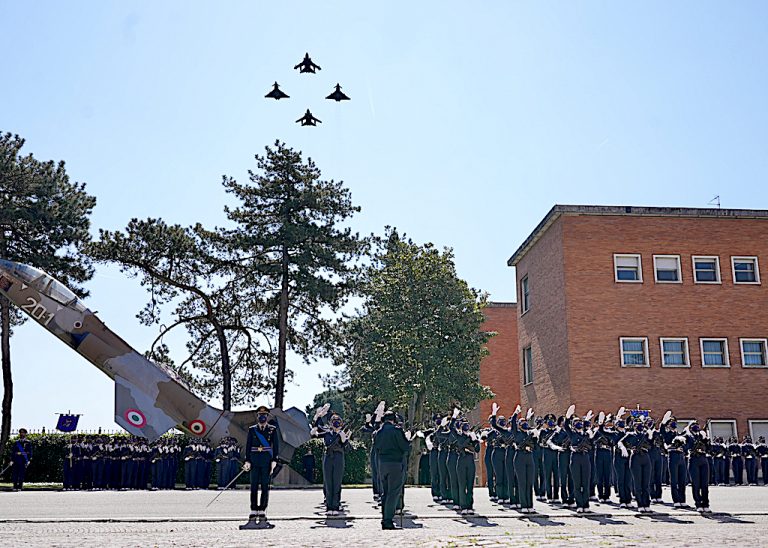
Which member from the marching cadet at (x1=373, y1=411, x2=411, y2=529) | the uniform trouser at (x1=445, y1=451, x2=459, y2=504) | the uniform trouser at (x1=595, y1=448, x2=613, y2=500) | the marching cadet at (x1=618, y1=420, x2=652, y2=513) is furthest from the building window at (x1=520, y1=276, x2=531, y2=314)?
the marching cadet at (x1=373, y1=411, x2=411, y2=529)

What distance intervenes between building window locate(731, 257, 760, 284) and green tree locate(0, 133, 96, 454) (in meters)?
26.7

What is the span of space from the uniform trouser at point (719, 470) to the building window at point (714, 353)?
480 cm

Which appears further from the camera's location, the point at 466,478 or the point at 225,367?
the point at 225,367

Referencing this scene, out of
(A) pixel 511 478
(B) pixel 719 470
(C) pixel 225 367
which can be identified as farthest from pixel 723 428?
(C) pixel 225 367

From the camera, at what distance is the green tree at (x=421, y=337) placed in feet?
122

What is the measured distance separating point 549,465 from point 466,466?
3.02m

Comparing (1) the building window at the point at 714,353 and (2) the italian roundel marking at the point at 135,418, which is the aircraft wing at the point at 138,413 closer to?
(2) the italian roundel marking at the point at 135,418

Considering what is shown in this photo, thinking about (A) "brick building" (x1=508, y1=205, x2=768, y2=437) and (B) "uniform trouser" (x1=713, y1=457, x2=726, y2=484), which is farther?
(A) "brick building" (x1=508, y1=205, x2=768, y2=437)

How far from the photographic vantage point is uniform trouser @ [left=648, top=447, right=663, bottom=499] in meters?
17.6

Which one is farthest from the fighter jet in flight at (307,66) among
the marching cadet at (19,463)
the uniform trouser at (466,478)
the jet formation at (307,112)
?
the marching cadet at (19,463)

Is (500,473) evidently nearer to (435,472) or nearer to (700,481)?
(435,472)

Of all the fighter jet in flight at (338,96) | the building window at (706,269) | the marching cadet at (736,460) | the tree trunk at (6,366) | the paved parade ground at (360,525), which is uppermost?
the fighter jet in flight at (338,96)

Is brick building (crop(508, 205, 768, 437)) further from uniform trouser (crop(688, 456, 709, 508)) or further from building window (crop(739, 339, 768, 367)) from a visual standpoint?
uniform trouser (crop(688, 456, 709, 508))

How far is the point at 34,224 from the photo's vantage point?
35.5 m
